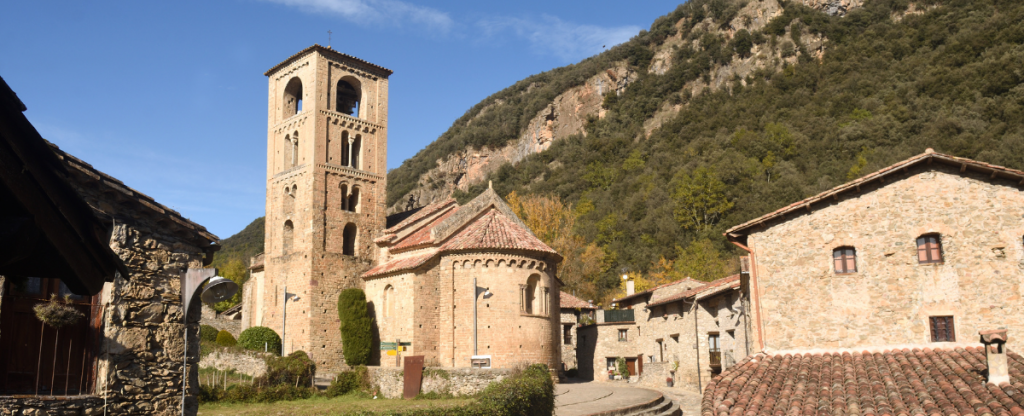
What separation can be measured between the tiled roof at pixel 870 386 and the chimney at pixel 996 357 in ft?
0.73

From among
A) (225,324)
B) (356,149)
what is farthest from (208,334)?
(356,149)

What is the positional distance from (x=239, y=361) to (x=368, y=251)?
385 inches

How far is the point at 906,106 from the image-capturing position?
61719mm

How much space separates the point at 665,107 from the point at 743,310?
87473 mm

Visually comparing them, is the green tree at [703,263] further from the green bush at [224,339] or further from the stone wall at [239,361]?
the stone wall at [239,361]

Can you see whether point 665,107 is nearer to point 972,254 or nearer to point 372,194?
point 372,194

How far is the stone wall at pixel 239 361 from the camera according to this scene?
29.5 meters

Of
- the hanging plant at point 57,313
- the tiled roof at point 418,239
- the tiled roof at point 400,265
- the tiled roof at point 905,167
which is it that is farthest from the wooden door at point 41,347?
the tiled roof at point 418,239

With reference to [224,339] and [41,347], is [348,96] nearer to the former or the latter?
[224,339]

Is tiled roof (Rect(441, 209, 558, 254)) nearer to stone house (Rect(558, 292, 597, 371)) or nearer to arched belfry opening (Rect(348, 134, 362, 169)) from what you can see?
arched belfry opening (Rect(348, 134, 362, 169))

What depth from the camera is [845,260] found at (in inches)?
756

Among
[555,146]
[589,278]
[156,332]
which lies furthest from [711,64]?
[156,332]

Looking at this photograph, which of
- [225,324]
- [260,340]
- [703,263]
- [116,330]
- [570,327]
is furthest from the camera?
[703,263]

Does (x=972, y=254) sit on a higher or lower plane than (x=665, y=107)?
lower
